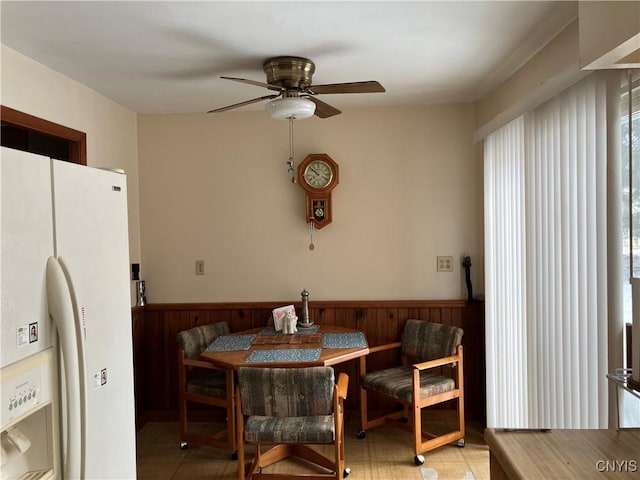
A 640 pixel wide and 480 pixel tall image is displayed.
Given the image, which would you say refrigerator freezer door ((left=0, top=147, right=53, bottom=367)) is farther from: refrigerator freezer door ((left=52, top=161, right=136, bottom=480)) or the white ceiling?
the white ceiling

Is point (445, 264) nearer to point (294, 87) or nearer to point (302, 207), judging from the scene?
point (302, 207)

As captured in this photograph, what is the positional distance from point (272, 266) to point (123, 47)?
1.90 metres

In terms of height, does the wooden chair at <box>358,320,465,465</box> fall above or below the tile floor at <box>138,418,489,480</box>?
above

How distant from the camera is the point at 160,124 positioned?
371cm

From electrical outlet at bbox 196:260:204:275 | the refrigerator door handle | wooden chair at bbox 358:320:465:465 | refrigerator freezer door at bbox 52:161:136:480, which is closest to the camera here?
the refrigerator door handle

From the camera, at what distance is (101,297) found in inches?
64.9

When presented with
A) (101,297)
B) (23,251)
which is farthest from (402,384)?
(23,251)

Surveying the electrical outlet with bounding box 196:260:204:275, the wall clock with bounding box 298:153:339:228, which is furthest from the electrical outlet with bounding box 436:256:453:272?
the electrical outlet with bounding box 196:260:204:275

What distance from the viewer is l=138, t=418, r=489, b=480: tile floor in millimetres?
2854

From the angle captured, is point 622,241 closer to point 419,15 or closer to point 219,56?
point 419,15

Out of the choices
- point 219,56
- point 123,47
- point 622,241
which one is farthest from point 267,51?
point 622,241

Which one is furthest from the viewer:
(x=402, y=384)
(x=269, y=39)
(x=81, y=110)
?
(x=402, y=384)

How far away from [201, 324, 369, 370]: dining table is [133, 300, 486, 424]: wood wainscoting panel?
208 millimetres

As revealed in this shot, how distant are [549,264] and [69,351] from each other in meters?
2.15
